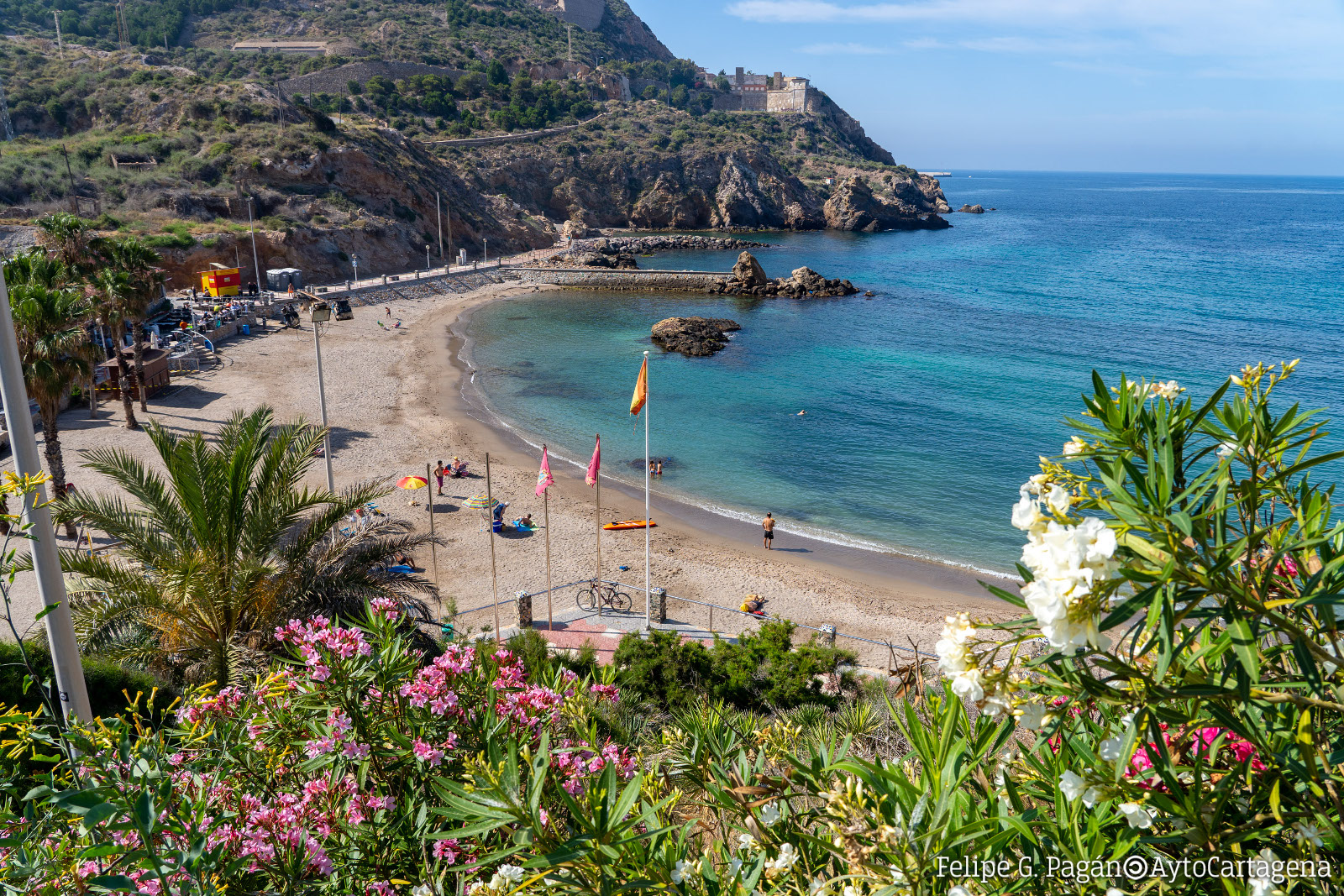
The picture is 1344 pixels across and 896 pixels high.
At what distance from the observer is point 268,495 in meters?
9.57

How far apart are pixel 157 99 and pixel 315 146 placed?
48.9ft

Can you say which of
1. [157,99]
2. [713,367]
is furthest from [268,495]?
[157,99]

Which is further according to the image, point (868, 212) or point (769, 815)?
point (868, 212)

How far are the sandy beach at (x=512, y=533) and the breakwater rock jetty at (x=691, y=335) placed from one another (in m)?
13.7

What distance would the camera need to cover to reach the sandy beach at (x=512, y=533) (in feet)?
57.8

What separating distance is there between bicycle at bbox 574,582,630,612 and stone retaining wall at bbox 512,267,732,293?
4796 centimetres

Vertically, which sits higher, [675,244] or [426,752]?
[675,244]

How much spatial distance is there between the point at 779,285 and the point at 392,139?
1491 inches

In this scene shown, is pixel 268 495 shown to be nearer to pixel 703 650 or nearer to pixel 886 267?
pixel 703 650

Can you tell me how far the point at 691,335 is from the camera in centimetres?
4522

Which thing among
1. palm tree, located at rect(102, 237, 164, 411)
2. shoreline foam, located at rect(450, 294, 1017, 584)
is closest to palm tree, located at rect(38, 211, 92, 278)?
palm tree, located at rect(102, 237, 164, 411)

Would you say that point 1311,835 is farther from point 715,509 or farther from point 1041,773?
point 715,509

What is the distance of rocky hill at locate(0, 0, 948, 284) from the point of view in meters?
50.9

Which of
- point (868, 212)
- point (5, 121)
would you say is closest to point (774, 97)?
point (868, 212)
